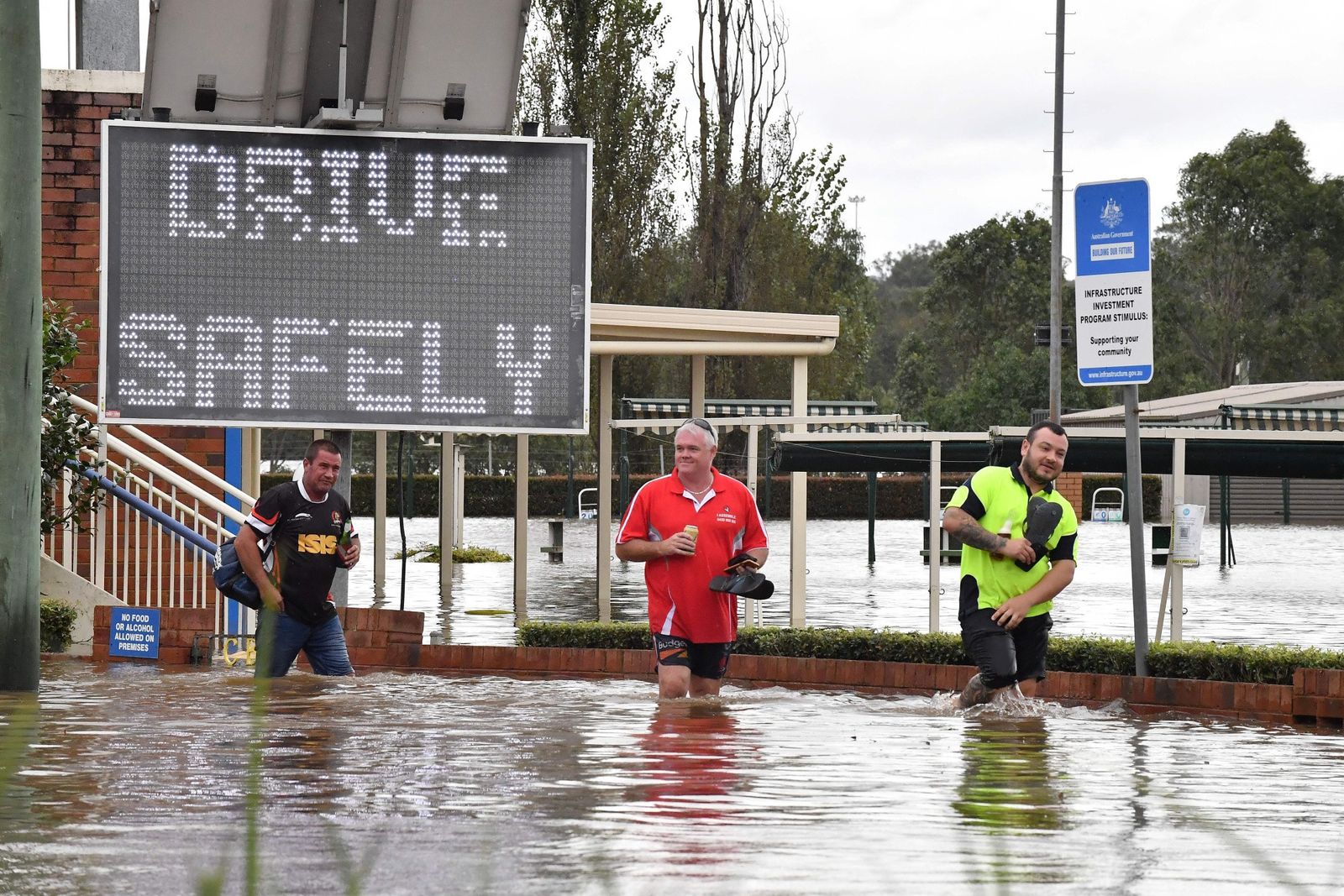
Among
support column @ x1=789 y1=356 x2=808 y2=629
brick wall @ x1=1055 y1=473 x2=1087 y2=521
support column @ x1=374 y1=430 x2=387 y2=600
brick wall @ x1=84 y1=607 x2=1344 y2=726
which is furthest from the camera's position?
brick wall @ x1=1055 y1=473 x2=1087 y2=521

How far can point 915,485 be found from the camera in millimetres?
48844

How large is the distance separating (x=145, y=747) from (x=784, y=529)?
104 feet

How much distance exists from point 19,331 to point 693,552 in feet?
10.8

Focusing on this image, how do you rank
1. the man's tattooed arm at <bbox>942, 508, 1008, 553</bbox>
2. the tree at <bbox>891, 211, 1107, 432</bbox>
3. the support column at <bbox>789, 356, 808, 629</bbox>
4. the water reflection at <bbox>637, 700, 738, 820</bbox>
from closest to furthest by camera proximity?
the water reflection at <bbox>637, 700, 738, 820</bbox> → the man's tattooed arm at <bbox>942, 508, 1008, 553</bbox> → the support column at <bbox>789, 356, 808, 629</bbox> → the tree at <bbox>891, 211, 1107, 432</bbox>

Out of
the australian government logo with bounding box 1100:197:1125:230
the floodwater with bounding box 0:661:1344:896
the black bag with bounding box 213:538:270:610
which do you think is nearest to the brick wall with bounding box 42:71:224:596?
the black bag with bounding box 213:538:270:610

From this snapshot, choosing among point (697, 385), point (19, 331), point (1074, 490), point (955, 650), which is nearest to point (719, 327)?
point (697, 385)

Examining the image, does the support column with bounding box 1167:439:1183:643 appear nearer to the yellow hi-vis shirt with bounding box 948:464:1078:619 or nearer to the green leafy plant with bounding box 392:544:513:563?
the yellow hi-vis shirt with bounding box 948:464:1078:619

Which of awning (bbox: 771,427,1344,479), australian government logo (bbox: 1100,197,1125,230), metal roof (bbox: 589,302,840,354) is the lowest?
awning (bbox: 771,427,1344,479)

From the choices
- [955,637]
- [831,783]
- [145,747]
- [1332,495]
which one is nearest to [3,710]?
[145,747]

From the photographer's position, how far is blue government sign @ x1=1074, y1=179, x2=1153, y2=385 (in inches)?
379

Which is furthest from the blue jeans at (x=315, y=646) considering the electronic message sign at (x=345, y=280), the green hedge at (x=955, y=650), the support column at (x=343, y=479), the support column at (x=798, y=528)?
the support column at (x=798, y=528)

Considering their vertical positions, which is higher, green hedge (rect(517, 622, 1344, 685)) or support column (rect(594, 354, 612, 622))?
support column (rect(594, 354, 612, 622))

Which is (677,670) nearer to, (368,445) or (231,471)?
(231,471)

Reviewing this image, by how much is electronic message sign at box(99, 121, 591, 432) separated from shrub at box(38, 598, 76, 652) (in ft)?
8.38
